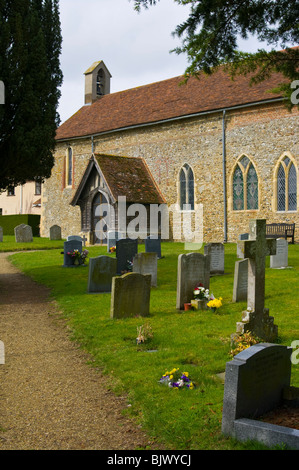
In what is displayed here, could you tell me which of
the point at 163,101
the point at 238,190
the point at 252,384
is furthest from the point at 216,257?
the point at 163,101

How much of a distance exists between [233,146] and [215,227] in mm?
4354

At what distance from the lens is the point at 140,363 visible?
224 inches

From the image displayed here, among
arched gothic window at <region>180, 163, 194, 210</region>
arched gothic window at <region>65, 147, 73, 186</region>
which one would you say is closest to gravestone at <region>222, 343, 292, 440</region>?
arched gothic window at <region>180, 163, 194, 210</region>

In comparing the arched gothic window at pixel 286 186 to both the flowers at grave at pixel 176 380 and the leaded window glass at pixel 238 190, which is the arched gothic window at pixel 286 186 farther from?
the flowers at grave at pixel 176 380

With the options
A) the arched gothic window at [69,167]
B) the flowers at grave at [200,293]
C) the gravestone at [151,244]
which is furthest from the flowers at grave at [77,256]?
the arched gothic window at [69,167]

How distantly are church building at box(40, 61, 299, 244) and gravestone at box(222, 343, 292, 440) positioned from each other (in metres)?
18.4

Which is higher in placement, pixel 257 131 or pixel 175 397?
pixel 257 131

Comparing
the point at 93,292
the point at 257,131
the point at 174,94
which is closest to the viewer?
the point at 93,292

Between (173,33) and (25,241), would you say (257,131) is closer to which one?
(25,241)

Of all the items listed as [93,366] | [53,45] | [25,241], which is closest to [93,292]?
[93,366]

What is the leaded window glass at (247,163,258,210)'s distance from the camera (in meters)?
23.0

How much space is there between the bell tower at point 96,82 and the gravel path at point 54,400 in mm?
30650

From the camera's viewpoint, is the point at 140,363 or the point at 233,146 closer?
the point at 140,363

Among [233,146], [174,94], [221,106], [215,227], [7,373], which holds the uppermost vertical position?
[174,94]
